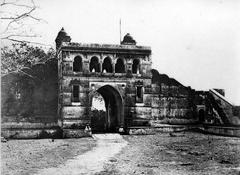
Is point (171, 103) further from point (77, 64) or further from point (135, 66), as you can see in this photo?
point (77, 64)

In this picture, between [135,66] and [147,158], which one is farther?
[135,66]

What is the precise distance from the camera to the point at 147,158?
14.6 meters

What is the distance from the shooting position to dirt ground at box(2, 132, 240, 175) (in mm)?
11820

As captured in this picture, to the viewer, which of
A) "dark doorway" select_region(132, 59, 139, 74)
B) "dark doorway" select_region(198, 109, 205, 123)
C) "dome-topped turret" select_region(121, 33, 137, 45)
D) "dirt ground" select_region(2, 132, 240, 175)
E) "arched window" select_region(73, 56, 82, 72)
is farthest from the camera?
"dark doorway" select_region(198, 109, 205, 123)

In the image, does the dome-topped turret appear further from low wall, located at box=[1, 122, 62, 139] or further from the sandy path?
the sandy path

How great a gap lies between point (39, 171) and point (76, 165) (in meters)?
1.71

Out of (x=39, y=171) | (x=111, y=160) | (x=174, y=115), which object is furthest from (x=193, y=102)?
(x=39, y=171)

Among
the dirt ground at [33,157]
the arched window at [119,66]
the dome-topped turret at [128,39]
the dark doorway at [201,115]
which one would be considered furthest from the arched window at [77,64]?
the dark doorway at [201,115]

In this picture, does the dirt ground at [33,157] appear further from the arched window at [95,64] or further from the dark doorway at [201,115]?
the dark doorway at [201,115]

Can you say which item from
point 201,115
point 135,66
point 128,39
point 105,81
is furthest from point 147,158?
point 201,115

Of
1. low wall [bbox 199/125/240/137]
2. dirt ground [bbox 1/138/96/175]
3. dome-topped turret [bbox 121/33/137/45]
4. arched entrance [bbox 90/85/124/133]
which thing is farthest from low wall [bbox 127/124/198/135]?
dome-topped turret [bbox 121/33/137/45]

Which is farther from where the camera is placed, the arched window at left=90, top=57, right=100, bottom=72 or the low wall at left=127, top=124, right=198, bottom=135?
the arched window at left=90, top=57, right=100, bottom=72

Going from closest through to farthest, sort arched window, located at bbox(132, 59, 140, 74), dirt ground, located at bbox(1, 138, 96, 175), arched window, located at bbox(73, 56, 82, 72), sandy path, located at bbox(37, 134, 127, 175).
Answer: sandy path, located at bbox(37, 134, 127, 175)
dirt ground, located at bbox(1, 138, 96, 175)
arched window, located at bbox(73, 56, 82, 72)
arched window, located at bbox(132, 59, 140, 74)

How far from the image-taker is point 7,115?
27.2m
